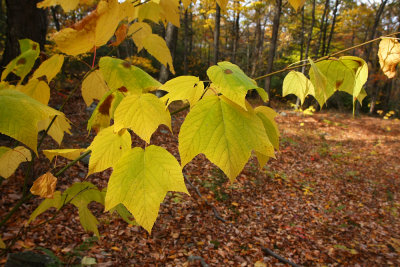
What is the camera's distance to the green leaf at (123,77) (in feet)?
2.18

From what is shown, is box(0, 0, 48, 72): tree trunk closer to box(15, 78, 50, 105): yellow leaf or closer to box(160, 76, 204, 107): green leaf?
box(15, 78, 50, 105): yellow leaf

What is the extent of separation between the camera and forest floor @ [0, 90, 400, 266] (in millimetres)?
3229

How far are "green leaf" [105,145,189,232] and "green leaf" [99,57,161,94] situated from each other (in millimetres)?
207

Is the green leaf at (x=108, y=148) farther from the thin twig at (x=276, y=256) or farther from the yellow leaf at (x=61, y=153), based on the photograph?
the thin twig at (x=276, y=256)

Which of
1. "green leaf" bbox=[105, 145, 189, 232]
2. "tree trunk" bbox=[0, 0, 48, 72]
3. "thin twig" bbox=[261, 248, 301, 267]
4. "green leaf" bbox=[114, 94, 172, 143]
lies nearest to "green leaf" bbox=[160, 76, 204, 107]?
"green leaf" bbox=[114, 94, 172, 143]

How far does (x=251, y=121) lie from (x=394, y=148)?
12.1m

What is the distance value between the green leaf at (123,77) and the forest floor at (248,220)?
156 centimetres

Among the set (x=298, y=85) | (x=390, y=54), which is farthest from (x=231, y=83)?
(x=390, y=54)

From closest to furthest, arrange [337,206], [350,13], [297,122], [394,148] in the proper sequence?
[337,206] < [394,148] < [297,122] < [350,13]

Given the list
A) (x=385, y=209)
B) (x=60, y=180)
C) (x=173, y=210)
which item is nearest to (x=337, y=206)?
(x=385, y=209)

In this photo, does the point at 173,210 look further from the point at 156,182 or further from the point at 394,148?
the point at 394,148

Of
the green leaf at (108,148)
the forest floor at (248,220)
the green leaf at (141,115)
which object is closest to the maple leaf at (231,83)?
the green leaf at (141,115)

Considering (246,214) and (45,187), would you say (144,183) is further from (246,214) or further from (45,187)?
(246,214)

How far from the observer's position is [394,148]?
9719 mm
